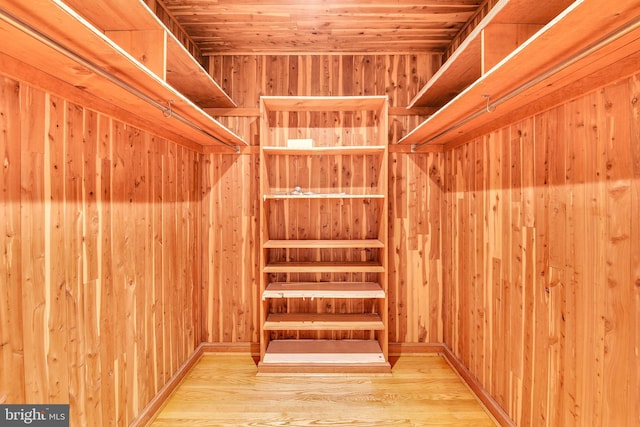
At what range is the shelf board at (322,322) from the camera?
8.91ft

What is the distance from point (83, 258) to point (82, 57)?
36.0 inches

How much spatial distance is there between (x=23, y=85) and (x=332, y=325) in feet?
7.94

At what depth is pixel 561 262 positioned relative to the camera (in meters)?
1.55

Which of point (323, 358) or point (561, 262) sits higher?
point (561, 262)

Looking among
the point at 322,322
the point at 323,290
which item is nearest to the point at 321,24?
the point at 323,290

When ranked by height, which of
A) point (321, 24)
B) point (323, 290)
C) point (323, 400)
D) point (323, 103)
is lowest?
point (323, 400)

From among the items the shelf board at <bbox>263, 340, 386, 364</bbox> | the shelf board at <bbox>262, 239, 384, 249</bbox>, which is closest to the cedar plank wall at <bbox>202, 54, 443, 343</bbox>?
the shelf board at <bbox>263, 340, 386, 364</bbox>

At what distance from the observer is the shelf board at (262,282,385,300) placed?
8.71 ft

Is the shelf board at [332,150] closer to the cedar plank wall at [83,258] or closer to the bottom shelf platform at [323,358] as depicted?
the cedar plank wall at [83,258]

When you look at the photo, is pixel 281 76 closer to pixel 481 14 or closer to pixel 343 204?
pixel 343 204

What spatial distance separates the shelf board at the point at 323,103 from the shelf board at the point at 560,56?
0.91m

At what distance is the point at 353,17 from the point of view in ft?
8.11

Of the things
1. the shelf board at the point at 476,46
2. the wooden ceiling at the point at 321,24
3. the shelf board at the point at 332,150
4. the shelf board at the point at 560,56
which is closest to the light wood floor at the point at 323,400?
the shelf board at the point at 332,150

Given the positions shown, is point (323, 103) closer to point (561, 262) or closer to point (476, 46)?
point (476, 46)
